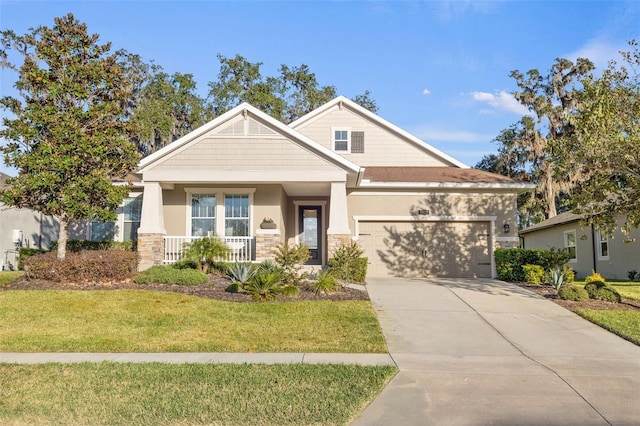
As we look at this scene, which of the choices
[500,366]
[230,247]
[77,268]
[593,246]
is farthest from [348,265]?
[593,246]

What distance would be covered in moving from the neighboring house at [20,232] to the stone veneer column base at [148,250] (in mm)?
6058

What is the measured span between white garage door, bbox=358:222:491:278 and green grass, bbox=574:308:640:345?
6.41m

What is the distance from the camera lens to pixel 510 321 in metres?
10.8

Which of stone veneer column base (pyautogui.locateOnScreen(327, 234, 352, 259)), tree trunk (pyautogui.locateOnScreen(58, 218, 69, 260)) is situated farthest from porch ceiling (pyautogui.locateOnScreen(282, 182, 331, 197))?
tree trunk (pyautogui.locateOnScreen(58, 218, 69, 260))

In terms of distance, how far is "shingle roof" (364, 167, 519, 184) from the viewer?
18438 mm

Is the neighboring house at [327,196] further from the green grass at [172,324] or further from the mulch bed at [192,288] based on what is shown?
the green grass at [172,324]

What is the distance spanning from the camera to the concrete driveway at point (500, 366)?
18.3 ft

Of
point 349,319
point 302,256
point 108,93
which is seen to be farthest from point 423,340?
point 108,93

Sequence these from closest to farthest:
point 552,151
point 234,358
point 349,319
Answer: point 234,358
point 349,319
point 552,151

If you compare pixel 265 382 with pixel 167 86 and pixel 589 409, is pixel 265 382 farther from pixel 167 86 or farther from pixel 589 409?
pixel 167 86

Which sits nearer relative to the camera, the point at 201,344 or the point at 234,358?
the point at 234,358

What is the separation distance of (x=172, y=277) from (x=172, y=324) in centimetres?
384

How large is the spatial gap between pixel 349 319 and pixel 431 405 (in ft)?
15.3

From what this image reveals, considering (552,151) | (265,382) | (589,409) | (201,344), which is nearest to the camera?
(589,409)
